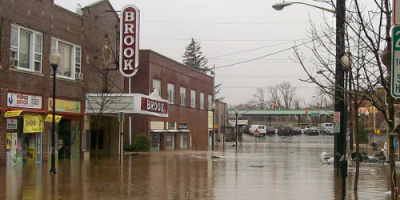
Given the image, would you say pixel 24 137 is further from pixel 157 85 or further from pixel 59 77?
pixel 157 85

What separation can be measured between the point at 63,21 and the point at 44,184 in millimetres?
13529

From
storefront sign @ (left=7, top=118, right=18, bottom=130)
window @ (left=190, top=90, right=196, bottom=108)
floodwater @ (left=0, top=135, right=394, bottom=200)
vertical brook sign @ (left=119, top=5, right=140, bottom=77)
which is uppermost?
vertical brook sign @ (left=119, top=5, right=140, bottom=77)

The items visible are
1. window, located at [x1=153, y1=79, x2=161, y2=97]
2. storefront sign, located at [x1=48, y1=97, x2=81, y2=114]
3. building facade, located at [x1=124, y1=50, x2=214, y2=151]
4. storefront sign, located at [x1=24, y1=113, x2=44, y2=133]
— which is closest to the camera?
storefront sign, located at [x1=24, y1=113, x2=44, y2=133]

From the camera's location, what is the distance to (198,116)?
54.4m

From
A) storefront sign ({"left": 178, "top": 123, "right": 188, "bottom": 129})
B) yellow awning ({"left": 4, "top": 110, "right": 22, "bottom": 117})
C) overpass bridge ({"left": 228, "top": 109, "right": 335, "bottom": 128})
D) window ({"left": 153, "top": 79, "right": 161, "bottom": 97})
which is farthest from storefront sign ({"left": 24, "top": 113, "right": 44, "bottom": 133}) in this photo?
overpass bridge ({"left": 228, "top": 109, "right": 335, "bottom": 128})

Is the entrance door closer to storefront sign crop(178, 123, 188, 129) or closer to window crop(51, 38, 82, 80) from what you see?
storefront sign crop(178, 123, 188, 129)

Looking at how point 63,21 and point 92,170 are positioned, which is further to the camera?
point 63,21

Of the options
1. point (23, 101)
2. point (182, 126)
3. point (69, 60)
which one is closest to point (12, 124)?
point (23, 101)

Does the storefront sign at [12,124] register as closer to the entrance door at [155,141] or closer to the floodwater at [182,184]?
the floodwater at [182,184]

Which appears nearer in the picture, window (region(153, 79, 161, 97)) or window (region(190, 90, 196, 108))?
window (region(153, 79, 161, 97))

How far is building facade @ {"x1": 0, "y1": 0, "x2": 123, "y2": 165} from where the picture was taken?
878 inches

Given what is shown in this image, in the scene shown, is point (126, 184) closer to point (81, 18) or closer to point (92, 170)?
point (92, 170)

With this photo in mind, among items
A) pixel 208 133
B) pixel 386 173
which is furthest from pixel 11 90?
pixel 208 133

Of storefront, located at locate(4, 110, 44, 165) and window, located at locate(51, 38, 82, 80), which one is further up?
window, located at locate(51, 38, 82, 80)
